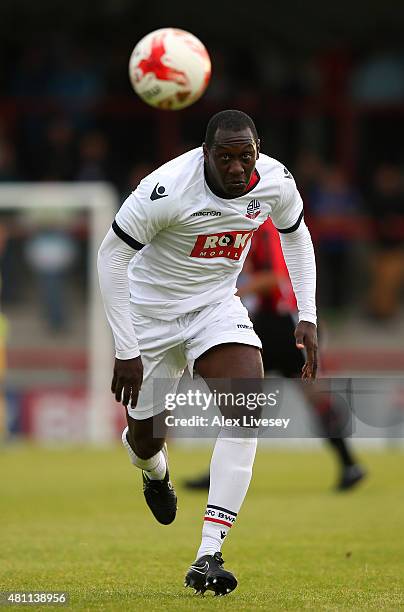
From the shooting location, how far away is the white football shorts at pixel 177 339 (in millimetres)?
6199

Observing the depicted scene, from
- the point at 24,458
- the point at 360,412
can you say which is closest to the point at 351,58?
the point at 24,458

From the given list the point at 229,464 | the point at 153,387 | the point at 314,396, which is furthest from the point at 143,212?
the point at 314,396

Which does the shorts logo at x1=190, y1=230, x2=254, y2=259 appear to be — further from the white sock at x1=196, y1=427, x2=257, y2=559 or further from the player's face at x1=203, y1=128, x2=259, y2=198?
the white sock at x1=196, y1=427, x2=257, y2=559

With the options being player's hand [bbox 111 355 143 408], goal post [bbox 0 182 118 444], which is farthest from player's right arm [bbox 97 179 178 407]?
goal post [bbox 0 182 118 444]

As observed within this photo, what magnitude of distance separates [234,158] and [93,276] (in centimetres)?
986

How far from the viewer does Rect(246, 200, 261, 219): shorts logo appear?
6.15 metres

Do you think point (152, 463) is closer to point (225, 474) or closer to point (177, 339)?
point (177, 339)

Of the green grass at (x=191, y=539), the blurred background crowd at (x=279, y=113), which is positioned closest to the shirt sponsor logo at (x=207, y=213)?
the green grass at (x=191, y=539)

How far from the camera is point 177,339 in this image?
639 centimetres

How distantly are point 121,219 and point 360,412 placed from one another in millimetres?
1976

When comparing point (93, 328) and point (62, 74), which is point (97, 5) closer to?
point (62, 74)

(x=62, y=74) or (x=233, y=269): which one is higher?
(x=62, y=74)

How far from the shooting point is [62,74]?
18.5 m

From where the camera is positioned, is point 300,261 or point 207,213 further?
point 300,261
